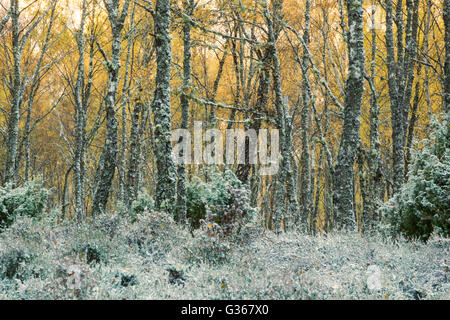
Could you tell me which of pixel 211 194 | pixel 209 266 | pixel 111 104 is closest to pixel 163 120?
pixel 111 104

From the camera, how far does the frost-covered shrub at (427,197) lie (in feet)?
22.8

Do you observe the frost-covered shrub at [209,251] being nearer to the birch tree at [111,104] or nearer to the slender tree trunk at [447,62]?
the birch tree at [111,104]

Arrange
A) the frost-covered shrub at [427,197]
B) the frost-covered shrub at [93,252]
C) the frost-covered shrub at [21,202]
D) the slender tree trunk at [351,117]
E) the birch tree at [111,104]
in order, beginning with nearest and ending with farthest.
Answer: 1. the frost-covered shrub at [93,252]
2. the frost-covered shrub at [427,197]
3. the slender tree trunk at [351,117]
4. the frost-covered shrub at [21,202]
5. the birch tree at [111,104]

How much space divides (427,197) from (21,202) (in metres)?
8.52

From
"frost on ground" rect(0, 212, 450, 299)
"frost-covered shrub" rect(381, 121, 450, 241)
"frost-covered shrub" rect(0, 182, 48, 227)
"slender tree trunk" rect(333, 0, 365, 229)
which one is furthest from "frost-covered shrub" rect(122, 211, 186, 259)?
"frost-covered shrub" rect(381, 121, 450, 241)

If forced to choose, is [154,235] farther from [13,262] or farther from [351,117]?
[351,117]

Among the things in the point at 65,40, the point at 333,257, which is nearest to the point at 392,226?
the point at 333,257

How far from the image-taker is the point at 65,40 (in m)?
18.3

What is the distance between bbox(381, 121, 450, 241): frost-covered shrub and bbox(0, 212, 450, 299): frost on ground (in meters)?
0.75

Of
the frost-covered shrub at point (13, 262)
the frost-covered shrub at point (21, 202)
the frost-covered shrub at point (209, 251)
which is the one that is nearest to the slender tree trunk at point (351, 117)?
the frost-covered shrub at point (209, 251)

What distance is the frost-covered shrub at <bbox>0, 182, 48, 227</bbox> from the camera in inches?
370

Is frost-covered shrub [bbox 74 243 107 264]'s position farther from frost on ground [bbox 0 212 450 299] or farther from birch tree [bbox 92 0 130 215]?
birch tree [bbox 92 0 130 215]

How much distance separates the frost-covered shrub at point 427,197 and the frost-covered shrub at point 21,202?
25.2 feet

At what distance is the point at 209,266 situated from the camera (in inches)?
208
